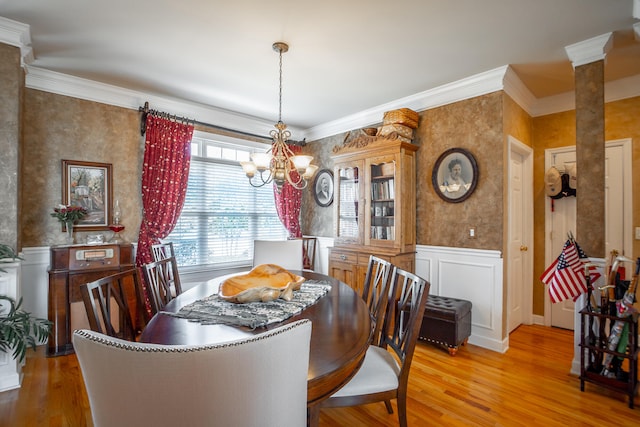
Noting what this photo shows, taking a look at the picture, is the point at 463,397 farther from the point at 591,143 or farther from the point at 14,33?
the point at 14,33

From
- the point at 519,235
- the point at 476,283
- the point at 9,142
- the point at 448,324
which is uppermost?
the point at 9,142

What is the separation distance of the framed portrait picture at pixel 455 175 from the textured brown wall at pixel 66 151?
3468mm

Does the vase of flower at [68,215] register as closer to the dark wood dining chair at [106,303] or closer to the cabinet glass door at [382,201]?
the dark wood dining chair at [106,303]

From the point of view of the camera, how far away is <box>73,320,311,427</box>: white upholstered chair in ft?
2.18

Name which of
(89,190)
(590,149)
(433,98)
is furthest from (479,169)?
(89,190)

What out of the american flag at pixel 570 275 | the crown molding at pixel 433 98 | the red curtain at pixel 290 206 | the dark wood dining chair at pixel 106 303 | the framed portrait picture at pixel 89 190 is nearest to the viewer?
the dark wood dining chair at pixel 106 303

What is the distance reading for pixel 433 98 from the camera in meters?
3.57

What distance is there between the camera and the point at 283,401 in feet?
2.59

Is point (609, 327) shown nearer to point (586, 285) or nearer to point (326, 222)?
point (586, 285)

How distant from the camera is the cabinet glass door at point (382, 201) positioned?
3.63m

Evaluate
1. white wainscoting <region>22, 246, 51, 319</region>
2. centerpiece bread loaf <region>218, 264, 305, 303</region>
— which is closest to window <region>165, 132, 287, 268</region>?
white wainscoting <region>22, 246, 51, 319</region>

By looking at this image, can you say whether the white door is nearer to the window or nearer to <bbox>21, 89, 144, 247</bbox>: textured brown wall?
the window

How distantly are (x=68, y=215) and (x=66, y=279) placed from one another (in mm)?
644

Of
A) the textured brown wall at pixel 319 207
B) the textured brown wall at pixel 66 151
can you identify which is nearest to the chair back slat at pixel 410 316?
the textured brown wall at pixel 319 207
